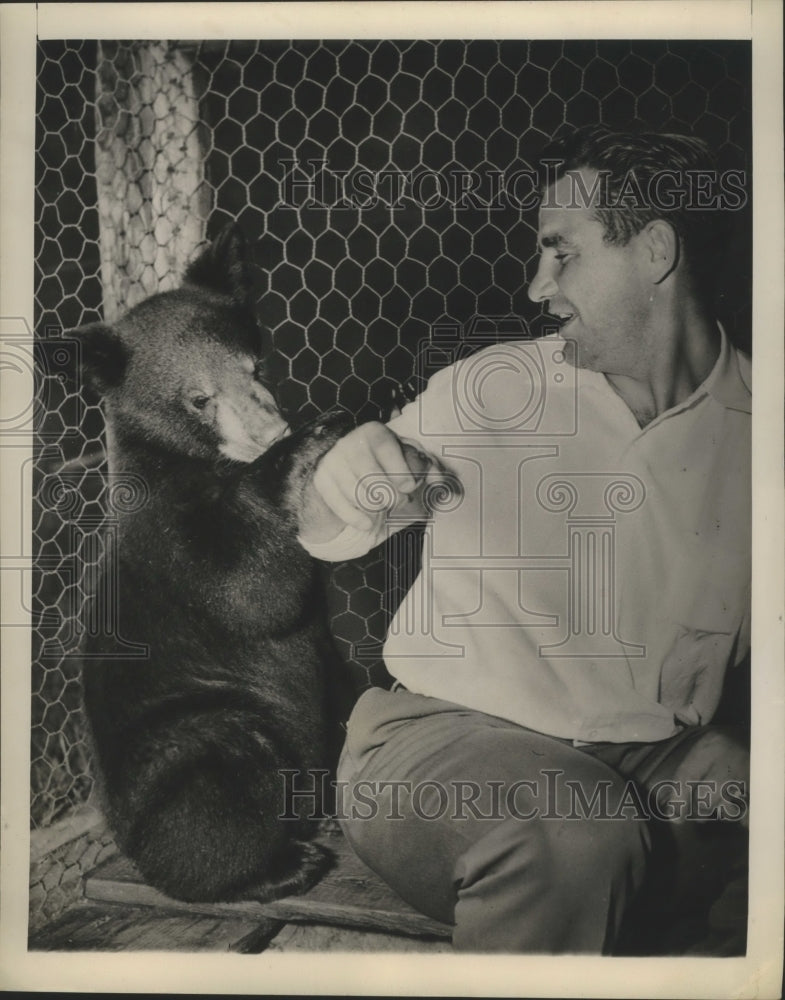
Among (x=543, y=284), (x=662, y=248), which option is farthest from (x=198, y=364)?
(x=662, y=248)

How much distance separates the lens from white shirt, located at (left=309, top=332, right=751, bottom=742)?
41.0 inches

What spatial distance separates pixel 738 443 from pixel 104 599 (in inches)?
32.1

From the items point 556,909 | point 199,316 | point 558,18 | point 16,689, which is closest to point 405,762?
point 556,909

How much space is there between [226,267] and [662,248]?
0.54 m

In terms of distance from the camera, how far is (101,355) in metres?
1.06

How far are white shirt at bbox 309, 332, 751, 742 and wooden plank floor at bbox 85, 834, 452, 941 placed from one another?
0.24 m

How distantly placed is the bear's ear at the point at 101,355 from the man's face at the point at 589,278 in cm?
52

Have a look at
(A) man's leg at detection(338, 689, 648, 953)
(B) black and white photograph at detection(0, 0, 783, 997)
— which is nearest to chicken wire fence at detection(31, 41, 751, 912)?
(B) black and white photograph at detection(0, 0, 783, 997)

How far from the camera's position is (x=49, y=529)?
1065 millimetres

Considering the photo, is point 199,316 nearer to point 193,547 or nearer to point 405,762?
point 193,547

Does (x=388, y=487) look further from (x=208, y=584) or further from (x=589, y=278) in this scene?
(x=589, y=278)

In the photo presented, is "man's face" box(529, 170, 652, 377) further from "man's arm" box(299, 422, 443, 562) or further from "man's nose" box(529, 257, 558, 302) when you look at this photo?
"man's arm" box(299, 422, 443, 562)

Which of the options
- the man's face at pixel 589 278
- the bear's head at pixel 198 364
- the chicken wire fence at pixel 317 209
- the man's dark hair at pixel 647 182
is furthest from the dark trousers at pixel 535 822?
the man's dark hair at pixel 647 182

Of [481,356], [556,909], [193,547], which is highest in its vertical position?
[481,356]
